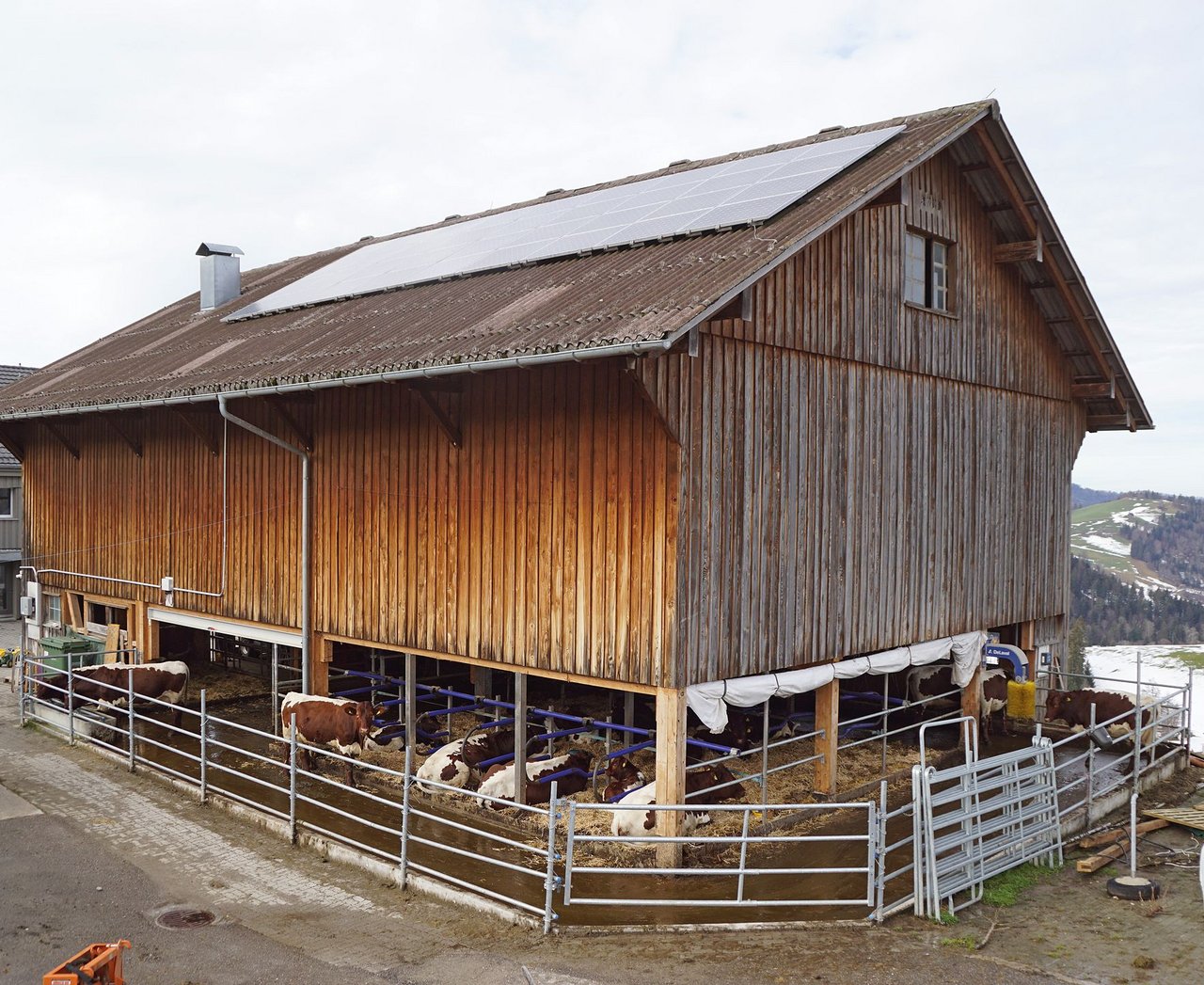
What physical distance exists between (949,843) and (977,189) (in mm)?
10174

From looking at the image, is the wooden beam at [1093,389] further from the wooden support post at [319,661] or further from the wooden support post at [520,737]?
the wooden support post at [319,661]

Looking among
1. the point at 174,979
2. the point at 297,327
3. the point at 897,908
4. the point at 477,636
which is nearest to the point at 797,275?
the point at 477,636

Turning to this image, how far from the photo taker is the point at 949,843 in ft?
33.8

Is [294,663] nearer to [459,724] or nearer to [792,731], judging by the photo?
[459,724]

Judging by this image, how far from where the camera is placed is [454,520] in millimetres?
13812

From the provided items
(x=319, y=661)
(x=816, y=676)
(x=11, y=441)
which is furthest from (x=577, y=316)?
(x=11, y=441)

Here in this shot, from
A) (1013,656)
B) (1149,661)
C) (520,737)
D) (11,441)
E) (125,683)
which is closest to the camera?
(520,737)

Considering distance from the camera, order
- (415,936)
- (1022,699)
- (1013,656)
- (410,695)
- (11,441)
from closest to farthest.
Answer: (415,936)
(410,695)
(1022,699)
(1013,656)
(11,441)

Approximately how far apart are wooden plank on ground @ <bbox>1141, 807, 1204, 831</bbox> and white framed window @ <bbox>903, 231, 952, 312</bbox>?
755 cm

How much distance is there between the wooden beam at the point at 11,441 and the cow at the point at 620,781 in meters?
16.0

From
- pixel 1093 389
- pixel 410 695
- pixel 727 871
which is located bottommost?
pixel 727 871

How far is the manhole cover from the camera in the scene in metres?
9.89

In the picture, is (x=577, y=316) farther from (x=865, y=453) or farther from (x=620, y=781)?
(x=620, y=781)

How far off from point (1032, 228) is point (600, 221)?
662 cm
